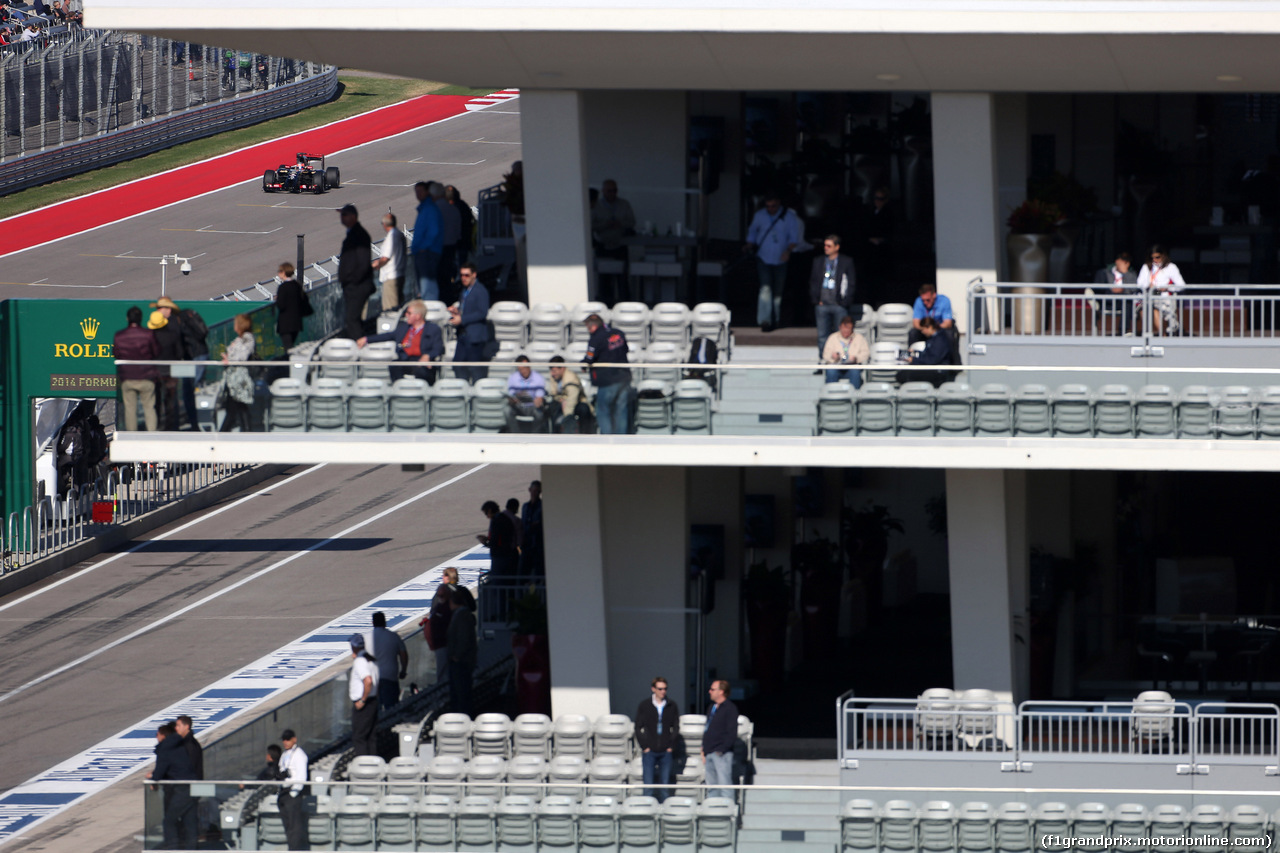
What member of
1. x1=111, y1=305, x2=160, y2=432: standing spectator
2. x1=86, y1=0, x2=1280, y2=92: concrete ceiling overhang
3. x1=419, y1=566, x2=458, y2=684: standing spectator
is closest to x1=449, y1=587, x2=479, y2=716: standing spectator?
x1=419, y1=566, x2=458, y2=684: standing spectator

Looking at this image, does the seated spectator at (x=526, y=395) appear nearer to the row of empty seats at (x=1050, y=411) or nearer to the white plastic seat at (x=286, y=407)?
the white plastic seat at (x=286, y=407)

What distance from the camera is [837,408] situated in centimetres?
2167

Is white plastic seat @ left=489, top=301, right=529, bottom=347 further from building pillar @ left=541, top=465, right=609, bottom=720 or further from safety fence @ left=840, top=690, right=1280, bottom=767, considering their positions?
safety fence @ left=840, top=690, right=1280, bottom=767

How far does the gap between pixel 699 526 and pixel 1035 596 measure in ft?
13.7

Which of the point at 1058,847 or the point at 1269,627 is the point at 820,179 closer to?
the point at 1269,627

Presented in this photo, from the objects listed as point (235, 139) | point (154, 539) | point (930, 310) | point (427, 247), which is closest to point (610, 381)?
point (930, 310)

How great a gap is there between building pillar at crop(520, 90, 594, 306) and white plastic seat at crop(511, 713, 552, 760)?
475cm

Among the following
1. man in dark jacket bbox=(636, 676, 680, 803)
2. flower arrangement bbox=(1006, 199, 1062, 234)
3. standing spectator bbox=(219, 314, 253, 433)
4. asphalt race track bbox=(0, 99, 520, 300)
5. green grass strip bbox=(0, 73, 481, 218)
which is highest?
green grass strip bbox=(0, 73, 481, 218)

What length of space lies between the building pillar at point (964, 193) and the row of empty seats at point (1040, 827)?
5.51 meters

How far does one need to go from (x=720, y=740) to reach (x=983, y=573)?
3.85 metres

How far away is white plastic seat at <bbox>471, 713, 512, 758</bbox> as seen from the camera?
23156 millimetres

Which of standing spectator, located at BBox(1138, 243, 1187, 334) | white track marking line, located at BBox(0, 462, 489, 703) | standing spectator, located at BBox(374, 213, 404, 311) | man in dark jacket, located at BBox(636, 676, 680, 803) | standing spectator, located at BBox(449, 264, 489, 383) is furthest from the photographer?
white track marking line, located at BBox(0, 462, 489, 703)

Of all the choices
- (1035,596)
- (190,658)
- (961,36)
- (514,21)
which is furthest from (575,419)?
(190,658)

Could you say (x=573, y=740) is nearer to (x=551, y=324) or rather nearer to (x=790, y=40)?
(x=551, y=324)
